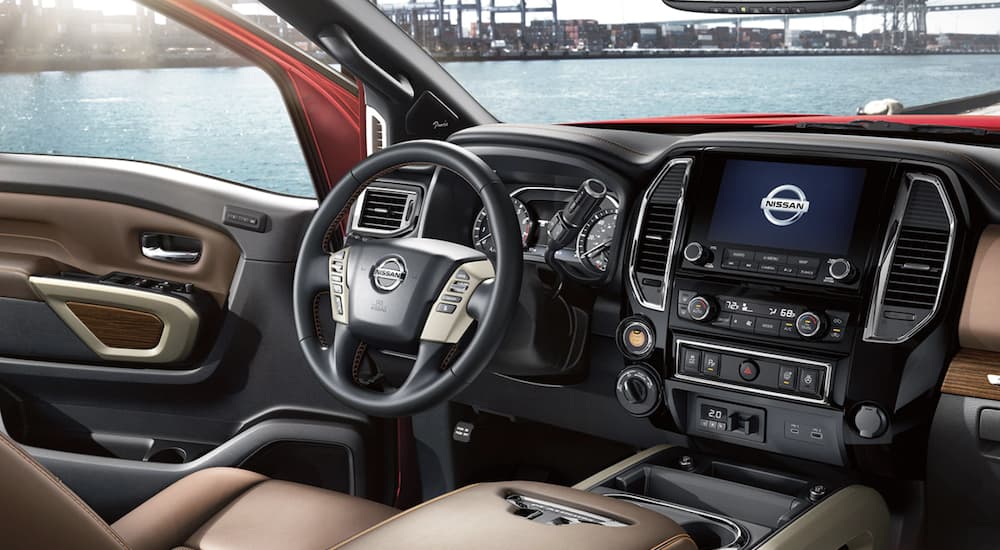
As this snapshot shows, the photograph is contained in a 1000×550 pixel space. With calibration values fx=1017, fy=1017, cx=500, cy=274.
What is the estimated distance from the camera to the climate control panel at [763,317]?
182cm

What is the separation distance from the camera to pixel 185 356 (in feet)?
9.02

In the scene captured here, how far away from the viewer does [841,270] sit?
5.92 ft

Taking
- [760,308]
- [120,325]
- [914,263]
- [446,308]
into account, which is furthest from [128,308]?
[914,263]

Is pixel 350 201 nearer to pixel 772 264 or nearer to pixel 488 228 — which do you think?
pixel 488 228

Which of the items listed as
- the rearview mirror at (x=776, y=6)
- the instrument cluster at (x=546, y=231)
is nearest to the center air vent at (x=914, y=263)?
the rearview mirror at (x=776, y=6)

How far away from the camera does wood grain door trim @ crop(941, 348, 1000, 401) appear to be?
1.72m

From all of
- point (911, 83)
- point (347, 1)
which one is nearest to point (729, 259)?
point (347, 1)

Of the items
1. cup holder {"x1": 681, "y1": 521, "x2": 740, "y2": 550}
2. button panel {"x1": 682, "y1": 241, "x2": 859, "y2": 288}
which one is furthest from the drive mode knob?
cup holder {"x1": 681, "y1": 521, "x2": 740, "y2": 550}

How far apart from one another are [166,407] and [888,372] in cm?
190

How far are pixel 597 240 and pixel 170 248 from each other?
4.23ft

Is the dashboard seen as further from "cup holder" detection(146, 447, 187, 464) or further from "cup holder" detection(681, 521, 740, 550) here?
"cup holder" detection(146, 447, 187, 464)

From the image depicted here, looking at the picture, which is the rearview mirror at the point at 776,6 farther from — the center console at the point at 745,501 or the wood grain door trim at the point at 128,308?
the wood grain door trim at the point at 128,308

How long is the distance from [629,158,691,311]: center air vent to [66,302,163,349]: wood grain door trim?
4.48 feet

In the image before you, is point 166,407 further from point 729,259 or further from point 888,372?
point 888,372
